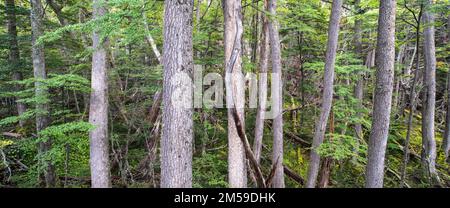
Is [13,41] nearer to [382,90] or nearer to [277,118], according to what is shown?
[277,118]

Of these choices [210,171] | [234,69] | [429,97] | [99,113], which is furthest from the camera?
[429,97]

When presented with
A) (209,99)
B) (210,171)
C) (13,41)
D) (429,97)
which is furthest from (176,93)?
(429,97)

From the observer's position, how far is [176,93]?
4.49m

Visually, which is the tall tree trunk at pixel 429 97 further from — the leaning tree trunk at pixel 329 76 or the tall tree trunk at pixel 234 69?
the tall tree trunk at pixel 234 69

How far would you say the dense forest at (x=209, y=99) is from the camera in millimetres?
5195

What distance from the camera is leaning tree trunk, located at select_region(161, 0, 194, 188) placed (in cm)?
446

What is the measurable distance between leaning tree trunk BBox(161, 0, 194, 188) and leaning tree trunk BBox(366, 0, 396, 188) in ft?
12.0

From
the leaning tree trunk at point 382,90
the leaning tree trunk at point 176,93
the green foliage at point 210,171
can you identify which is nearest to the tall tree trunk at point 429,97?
the leaning tree trunk at point 382,90

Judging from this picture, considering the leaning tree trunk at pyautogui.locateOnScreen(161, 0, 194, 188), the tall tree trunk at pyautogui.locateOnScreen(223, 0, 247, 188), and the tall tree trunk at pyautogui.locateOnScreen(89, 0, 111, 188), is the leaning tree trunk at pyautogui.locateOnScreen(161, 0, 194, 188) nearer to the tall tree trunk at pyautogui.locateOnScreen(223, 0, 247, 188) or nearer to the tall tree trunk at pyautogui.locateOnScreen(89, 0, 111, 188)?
the tall tree trunk at pyautogui.locateOnScreen(223, 0, 247, 188)

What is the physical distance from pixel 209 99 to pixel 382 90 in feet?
18.9

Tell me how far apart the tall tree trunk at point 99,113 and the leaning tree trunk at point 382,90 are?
20.6 feet
